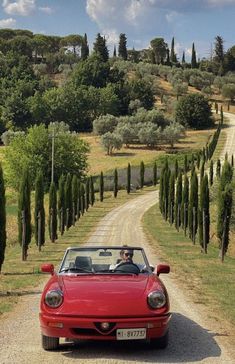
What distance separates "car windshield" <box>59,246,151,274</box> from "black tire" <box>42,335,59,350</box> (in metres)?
1.36

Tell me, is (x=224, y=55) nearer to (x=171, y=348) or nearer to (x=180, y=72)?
(x=180, y=72)

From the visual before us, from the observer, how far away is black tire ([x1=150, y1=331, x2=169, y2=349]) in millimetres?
8359

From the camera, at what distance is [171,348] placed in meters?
8.55

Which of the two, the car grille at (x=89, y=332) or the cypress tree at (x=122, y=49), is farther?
the cypress tree at (x=122, y=49)

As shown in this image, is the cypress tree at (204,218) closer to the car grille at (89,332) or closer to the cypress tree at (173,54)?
the car grille at (89,332)

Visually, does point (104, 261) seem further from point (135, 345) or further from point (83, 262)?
point (135, 345)

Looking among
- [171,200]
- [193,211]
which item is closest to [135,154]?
[171,200]

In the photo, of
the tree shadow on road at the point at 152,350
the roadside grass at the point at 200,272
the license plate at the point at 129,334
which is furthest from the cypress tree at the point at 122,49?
the license plate at the point at 129,334

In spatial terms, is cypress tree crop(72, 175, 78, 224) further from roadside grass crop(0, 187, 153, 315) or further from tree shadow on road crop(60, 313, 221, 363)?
tree shadow on road crop(60, 313, 221, 363)

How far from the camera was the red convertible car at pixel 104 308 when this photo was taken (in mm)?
7969

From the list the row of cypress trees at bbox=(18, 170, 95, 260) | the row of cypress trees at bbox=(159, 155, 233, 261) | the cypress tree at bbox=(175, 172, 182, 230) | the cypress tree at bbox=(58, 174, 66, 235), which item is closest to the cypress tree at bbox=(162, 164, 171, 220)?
the row of cypress trees at bbox=(159, 155, 233, 261)

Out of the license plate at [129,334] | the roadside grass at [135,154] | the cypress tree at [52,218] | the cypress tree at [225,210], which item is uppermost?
the license plate at [129,334]

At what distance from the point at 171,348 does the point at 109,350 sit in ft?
3.09

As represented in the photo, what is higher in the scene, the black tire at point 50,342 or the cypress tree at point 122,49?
the cypress tree at point 122,49
